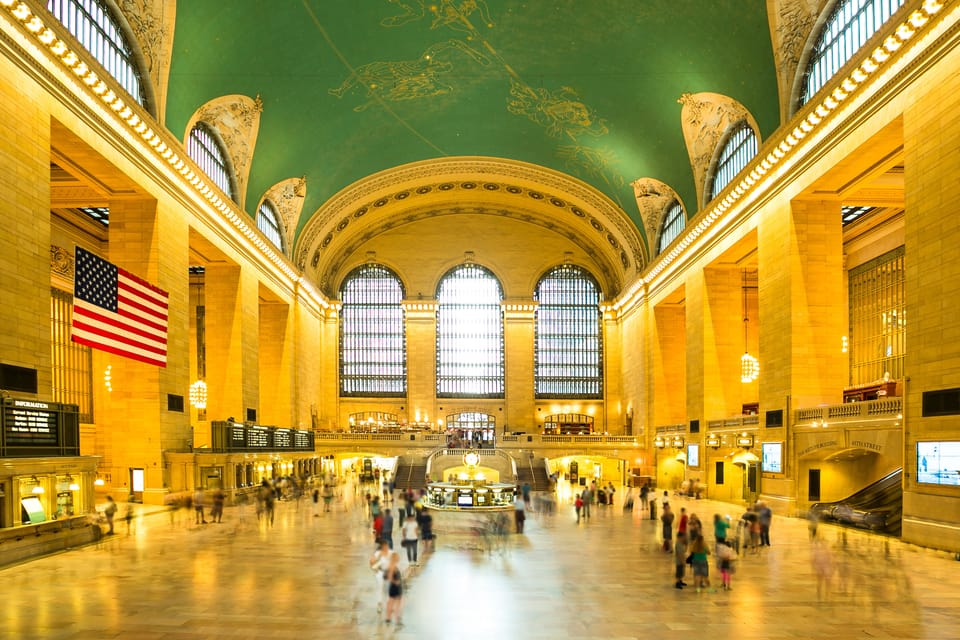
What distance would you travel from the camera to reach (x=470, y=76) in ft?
104

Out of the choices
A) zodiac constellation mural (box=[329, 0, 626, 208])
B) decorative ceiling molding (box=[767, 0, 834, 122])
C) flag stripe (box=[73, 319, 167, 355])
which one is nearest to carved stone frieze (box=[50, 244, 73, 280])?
flag stripe (box=[73, 319, 167, 355])

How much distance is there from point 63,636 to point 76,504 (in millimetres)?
8021

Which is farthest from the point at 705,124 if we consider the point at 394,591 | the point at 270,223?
the point at 394,591

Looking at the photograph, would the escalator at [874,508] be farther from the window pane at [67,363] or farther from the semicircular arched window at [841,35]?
the window pane at [67,363]

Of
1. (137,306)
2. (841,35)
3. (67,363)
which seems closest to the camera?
(137,306)

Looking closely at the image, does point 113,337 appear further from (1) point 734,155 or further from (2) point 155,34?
(1) point 734,155

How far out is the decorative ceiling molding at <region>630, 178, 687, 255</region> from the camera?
3750 cm

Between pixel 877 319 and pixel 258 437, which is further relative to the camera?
pixel 877 319

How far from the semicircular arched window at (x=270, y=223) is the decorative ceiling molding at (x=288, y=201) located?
199mm

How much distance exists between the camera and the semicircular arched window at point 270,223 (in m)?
36.0

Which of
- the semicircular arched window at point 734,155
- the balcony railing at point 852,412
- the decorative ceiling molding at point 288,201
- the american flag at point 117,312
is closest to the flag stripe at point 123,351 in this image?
the american flag at point 117,312

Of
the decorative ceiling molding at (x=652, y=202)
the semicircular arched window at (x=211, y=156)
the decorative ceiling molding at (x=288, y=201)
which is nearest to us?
the semicircular arched window at (x=211, y=156)

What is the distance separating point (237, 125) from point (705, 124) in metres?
17.2

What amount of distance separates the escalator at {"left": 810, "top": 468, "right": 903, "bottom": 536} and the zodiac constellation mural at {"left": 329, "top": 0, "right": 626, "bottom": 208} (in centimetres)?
1770
